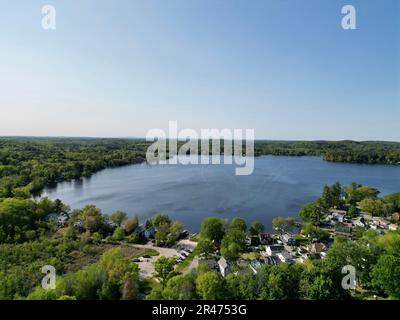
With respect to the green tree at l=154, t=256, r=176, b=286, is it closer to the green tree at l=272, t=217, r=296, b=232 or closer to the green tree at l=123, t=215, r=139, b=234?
the green tree at l=123, t=215, r=139, b=234

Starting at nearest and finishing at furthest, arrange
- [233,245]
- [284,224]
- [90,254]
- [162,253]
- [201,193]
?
[233,245] < [90,254] < [162,253] < [284,224] < [201,193]

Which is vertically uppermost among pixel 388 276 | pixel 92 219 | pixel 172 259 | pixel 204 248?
pixel 388 276

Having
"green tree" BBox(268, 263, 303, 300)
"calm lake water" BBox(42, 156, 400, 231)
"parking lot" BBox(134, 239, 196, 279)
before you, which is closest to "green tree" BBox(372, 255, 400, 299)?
"green tree" BBox(268, 263, 303, 300)

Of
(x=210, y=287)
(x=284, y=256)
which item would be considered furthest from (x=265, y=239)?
(x=210, y=287)

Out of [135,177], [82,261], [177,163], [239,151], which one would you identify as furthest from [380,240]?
[239,151]

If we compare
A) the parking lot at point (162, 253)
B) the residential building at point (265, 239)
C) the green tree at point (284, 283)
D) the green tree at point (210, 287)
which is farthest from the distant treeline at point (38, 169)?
the green tree at point (284, 283)

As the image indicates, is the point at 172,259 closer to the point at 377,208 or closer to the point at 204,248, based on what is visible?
the point at 204,248

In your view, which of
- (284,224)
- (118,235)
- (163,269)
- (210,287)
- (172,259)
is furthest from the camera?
(284,224)
